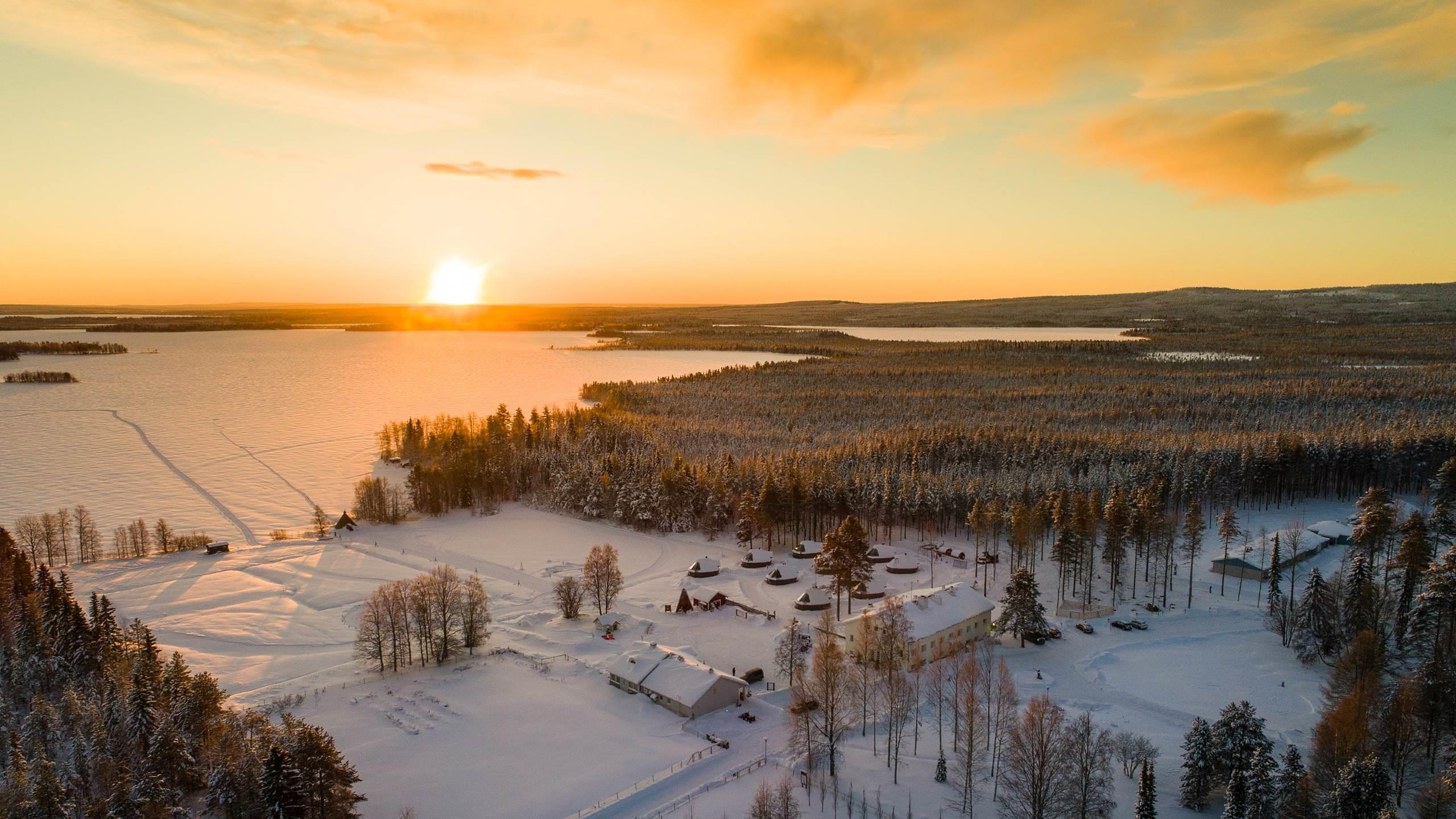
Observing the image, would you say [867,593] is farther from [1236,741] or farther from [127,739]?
[127,739]

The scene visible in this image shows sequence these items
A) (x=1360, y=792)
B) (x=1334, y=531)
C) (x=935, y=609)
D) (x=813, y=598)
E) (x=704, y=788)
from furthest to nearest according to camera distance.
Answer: (x=1334, y=531)
(x=813, y=598)
(x=935, y=609)
(x=704, y=788)
(x=1360, y=792)

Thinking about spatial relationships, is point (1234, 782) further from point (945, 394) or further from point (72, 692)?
point (945, 394)

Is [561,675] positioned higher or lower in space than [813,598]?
lower

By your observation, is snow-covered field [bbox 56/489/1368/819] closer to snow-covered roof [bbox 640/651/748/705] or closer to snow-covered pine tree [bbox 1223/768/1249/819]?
snow-covered roof [bbox 640/651/748/705]

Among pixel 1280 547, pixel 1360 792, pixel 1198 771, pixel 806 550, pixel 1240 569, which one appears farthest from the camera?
pixel 806 550

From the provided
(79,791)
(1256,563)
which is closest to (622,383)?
(1256,563)

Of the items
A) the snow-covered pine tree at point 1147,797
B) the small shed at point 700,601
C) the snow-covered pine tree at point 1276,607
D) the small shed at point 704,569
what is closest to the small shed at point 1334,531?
the snow-covered pine tree at point 1276,607

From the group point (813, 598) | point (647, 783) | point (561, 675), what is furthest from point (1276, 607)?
point (561, 675)

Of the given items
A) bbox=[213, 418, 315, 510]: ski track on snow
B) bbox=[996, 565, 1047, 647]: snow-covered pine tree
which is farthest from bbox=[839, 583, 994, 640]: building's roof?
bbox=[213, 418, 315, 510]: ski track on snow
